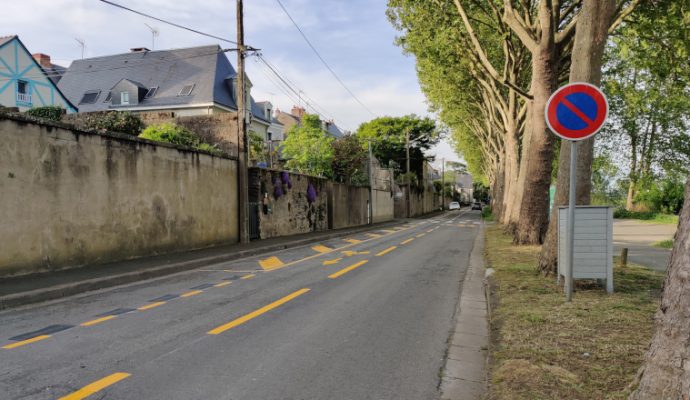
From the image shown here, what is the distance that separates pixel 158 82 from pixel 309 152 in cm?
1625

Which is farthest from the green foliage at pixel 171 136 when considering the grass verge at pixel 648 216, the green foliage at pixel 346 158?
the grass verge at pixel 648 216

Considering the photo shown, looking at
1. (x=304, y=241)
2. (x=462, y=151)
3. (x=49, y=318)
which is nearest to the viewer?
(x=49, y=318)

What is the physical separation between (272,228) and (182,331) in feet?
49.3

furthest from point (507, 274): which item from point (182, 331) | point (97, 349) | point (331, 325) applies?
point (97, 349)

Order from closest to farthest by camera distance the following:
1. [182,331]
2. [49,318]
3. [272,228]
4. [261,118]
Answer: [182,331]
[49,318]
[272,228]
[261,118]

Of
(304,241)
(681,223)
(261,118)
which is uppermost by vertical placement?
(261,118)

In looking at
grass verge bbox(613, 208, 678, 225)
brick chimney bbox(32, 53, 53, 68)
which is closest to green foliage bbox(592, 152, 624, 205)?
grass verge bbox(613, 208, 678, 225)

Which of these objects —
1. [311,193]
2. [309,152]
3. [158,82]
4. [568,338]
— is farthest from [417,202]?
[568,338]

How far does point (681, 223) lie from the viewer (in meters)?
2.61

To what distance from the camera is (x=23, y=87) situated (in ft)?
99.0

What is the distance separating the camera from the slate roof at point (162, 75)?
3628 centimetres

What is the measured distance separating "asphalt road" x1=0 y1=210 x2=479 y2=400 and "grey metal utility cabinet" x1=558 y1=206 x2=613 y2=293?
196cm

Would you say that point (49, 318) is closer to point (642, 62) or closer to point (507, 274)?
point (507, 274)

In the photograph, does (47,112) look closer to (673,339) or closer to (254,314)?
(254,314)
